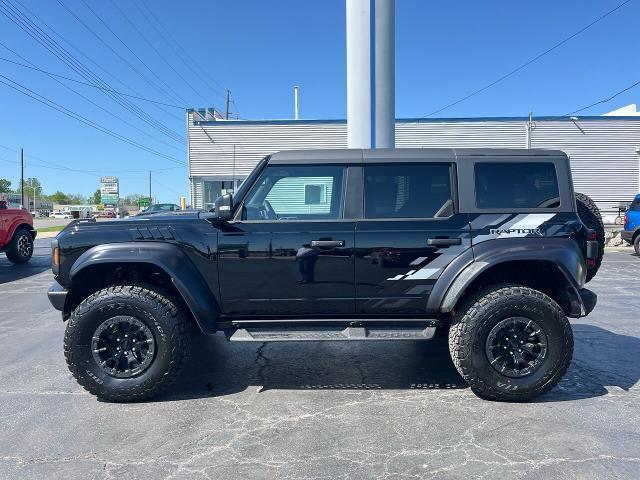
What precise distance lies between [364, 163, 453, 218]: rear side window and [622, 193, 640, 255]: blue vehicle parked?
12403mm

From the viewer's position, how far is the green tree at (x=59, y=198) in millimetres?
149575

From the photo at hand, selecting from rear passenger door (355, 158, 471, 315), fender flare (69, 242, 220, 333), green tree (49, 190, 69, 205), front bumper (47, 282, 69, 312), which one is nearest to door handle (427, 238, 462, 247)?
rear passenger door (355, 158, 471, 315)

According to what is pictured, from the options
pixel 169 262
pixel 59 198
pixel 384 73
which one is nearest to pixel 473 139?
pixel 384 73

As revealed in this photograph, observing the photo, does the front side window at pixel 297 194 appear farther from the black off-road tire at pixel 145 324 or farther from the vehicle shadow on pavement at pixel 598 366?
the vehicle shadow on pavement at pixel 598 366

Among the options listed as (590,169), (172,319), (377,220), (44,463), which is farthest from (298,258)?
(590,169)

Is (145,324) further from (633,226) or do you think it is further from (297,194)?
(633,226)

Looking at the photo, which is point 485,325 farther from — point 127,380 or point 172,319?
point 127,380

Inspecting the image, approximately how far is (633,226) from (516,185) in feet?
39.9

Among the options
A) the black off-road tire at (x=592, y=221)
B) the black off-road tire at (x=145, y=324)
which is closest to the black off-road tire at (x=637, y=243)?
the black off-road tire at (x=592, y=221)

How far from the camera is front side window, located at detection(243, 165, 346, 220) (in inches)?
157

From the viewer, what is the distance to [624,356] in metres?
4.88

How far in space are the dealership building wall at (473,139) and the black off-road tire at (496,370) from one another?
22.0 metres

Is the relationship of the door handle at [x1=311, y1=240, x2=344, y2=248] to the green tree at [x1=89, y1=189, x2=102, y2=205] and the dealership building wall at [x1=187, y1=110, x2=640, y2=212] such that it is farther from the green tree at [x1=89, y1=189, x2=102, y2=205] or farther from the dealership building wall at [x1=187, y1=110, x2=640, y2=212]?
the green tree at [x1=89, y1=189, x2=102, y2=205]

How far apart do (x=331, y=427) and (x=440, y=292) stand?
1370 millimetres
